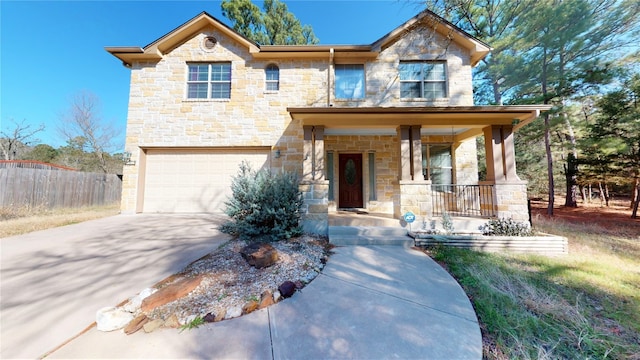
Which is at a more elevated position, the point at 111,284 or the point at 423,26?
the point at 423,26

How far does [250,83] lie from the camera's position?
28.3 feet

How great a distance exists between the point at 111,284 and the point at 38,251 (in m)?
2.76

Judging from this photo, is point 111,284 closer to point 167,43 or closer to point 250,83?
point 250,83

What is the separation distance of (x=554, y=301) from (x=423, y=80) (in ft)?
26.8

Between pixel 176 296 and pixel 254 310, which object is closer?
pixel 254 310

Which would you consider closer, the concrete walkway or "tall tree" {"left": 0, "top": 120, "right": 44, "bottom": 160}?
the concrete walkway

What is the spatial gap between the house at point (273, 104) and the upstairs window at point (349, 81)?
0.04 metres

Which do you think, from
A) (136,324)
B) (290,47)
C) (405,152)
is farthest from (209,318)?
(290,47)

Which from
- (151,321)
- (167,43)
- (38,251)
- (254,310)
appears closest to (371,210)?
(254,310)

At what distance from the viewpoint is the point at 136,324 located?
2203 mm

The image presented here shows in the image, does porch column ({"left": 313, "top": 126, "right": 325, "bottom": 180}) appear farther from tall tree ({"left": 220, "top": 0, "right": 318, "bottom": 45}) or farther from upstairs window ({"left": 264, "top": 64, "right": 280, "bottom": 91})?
tall tree ({"left": 220, "top": 0, "right": 318, "bottom": 45})

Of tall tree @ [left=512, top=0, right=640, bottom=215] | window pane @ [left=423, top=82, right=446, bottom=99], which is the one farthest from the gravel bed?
tall tree @ [left=512, top=0, right=640, bottom=215]

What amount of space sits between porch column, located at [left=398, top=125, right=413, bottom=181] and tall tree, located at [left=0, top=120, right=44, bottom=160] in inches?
1024

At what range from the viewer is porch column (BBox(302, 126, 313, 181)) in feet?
20.2
